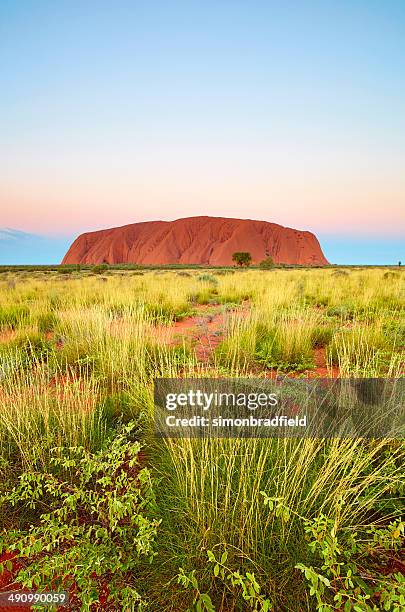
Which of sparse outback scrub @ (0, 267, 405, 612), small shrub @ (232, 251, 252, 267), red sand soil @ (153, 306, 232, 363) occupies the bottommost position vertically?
sparse outback scrub @ (0, 267, 405, 612)

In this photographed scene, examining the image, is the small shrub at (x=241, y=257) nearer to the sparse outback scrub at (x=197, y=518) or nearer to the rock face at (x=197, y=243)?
the rock face at (x=197, y=243)

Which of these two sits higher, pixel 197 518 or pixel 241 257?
pixel 241 257

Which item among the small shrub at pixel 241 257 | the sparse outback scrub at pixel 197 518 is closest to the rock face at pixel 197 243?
the small shrub at pixel 241 257

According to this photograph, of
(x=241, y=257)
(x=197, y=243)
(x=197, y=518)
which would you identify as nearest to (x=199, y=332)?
(x=197, y=518)

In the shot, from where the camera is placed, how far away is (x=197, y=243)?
423 feet

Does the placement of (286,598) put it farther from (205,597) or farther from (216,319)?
(216,319)

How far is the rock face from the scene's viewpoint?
405 feet

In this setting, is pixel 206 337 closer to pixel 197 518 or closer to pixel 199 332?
pixel 199 332

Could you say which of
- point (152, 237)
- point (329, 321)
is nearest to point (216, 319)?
point (329, 321)

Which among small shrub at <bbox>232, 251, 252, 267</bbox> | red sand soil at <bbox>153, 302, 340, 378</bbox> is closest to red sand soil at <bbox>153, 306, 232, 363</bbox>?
red sand soil at <bbox>153, 302, 340, 378</bbox>

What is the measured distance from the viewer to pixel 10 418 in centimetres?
264

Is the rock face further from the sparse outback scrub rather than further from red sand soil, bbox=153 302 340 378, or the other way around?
the sparse outback scrub

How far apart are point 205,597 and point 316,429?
1.25m

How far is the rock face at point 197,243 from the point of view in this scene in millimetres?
123375
